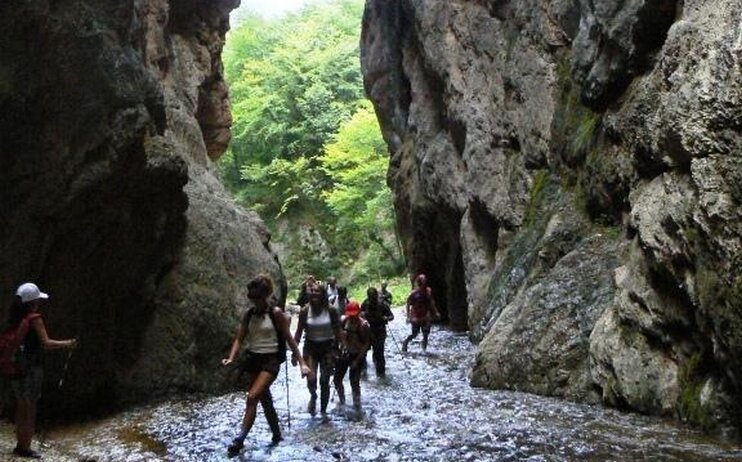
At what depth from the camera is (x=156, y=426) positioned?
33.0 ft

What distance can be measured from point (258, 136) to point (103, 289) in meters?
33.4

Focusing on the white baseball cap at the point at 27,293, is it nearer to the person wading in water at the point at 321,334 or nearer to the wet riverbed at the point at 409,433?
the wet riverbed at the point at 409,433

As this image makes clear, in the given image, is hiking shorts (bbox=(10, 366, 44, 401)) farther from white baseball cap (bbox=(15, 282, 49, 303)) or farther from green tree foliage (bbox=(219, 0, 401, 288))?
green tree foliage (bbox=(219, 0, 401, 288))

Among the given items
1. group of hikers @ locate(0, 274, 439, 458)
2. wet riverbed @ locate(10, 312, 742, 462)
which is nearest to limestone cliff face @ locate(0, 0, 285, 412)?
wet riverbed @ locate(10, 312, 742, 462)

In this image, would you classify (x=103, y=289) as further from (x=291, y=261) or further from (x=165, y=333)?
(x=291, y=261)

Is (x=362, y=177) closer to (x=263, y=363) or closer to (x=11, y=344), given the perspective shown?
(x=263, y=363)

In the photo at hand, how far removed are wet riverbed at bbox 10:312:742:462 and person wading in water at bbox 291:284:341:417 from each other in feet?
1.88

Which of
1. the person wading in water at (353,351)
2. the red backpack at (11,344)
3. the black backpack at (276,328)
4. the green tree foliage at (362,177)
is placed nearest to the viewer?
the red backpack at (11,344)

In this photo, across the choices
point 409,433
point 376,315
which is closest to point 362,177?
point 376,315

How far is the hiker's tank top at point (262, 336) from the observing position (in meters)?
8.16

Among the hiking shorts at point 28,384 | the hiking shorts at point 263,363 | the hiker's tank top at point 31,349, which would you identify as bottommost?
the hiking shorts at point 28,384

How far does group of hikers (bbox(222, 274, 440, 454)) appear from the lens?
8.09 meters

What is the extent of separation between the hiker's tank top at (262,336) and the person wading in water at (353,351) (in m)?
2.55

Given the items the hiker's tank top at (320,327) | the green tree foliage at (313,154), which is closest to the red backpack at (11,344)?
the hiker's tank top at (320,327)
